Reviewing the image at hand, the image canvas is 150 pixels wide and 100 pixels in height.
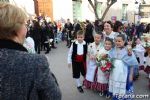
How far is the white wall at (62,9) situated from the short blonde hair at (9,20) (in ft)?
91.5

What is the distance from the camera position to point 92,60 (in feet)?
24.3

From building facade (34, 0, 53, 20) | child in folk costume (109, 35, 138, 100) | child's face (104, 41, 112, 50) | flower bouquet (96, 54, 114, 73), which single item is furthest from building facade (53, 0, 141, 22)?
child in folk costume (109, 35, 138, 100)

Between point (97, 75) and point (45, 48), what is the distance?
10783 millimetres

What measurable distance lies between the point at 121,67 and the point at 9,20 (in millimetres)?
4537

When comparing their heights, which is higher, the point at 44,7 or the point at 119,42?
the point at 44,7

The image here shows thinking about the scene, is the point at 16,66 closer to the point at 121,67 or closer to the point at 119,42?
the point at 119,42

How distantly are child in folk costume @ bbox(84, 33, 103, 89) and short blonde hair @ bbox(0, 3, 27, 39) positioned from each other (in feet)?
16.9

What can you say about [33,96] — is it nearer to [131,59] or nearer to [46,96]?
[46,96]

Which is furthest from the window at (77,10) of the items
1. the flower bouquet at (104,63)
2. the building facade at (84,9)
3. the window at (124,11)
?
the flower bouquet at (104,63)

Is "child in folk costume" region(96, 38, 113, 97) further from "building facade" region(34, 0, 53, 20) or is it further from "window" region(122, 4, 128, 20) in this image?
"window" region(122, 4, 128, 20)

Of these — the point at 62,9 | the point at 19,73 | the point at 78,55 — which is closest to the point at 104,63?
the point at 78,55

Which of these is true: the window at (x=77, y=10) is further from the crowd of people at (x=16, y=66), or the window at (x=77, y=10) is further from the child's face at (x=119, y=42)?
the crowd of people at (x=16, y=66)

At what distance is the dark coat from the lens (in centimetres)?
205

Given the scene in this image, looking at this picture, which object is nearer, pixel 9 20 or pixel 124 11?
pixel 9 20
